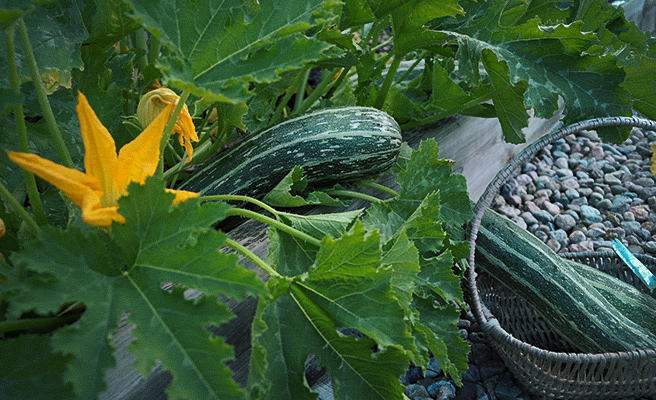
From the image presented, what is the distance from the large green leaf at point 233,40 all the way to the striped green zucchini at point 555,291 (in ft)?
3.08

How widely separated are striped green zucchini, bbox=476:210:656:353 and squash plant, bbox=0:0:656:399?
8.2 inches

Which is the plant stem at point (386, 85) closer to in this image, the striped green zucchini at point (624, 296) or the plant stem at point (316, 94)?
the plant stem at point (316, 94)

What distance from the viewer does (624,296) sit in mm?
1511

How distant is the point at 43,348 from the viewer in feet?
2.11

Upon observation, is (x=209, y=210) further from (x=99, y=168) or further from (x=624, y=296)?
(x=624, y=296)

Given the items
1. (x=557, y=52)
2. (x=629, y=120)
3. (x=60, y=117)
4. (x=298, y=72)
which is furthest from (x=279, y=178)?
(x=629, y=120)

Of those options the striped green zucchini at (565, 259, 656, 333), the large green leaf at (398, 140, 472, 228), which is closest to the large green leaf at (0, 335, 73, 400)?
the large green leaf at (398, 140, 472, 228)

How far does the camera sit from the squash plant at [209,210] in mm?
624

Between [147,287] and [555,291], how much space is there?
44.9 inches

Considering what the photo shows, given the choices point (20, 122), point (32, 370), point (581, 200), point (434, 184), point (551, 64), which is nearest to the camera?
point (32, 370)

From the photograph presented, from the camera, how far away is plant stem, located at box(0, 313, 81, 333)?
71 centimetres

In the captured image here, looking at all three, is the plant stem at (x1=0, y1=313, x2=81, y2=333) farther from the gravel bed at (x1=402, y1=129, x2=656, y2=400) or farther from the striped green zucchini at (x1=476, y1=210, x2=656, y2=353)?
the striped green zucchini at (x1=476, y1=210, x2=656, y2=353)

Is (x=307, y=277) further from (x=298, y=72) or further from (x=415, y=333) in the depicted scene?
(x=298, y=72)


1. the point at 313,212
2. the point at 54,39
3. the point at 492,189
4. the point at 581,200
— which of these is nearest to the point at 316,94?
the point at 313,212
